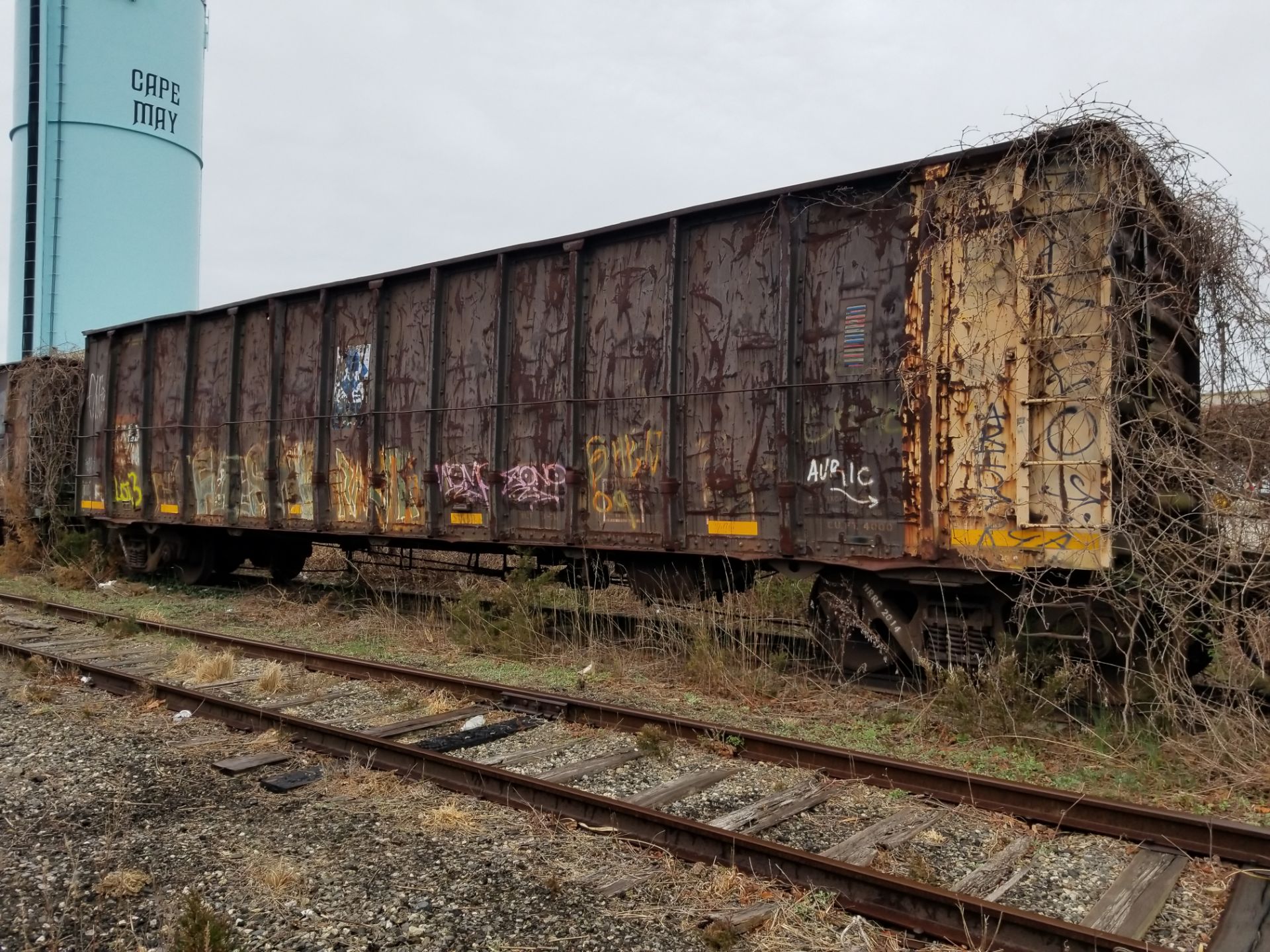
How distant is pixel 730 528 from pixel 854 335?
1842 millimetres

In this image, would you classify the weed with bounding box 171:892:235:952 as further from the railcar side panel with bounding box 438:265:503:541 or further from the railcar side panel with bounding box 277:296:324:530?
the railcar side panel with bounding box 277:296:324:530

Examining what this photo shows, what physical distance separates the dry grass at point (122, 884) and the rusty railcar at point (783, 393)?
4.81 m

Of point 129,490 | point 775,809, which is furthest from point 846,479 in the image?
point 129,490

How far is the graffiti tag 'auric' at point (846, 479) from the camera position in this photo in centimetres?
688

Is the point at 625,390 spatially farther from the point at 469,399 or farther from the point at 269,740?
the point at 269,740

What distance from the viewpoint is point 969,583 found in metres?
6.40

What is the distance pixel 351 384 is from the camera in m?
10.8

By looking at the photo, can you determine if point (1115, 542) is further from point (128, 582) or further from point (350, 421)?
point (128, 582)

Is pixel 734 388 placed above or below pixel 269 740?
above

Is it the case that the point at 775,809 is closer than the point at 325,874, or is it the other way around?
the point at 325,874

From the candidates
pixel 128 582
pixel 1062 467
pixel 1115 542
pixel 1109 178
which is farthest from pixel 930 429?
pixel 128 582

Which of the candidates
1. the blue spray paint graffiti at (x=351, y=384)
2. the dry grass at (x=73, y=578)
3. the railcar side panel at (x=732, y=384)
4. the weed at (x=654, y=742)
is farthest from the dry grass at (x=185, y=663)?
the dry grass at (x=73, y=578)

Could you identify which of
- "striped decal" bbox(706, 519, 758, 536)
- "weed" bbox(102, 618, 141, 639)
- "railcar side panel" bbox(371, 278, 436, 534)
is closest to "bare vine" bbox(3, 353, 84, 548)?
"weed" bbox(102, 618, 141, 639)

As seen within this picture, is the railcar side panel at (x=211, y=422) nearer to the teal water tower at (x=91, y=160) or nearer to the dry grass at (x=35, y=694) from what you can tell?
the dry grass at (x=35, y=694)
